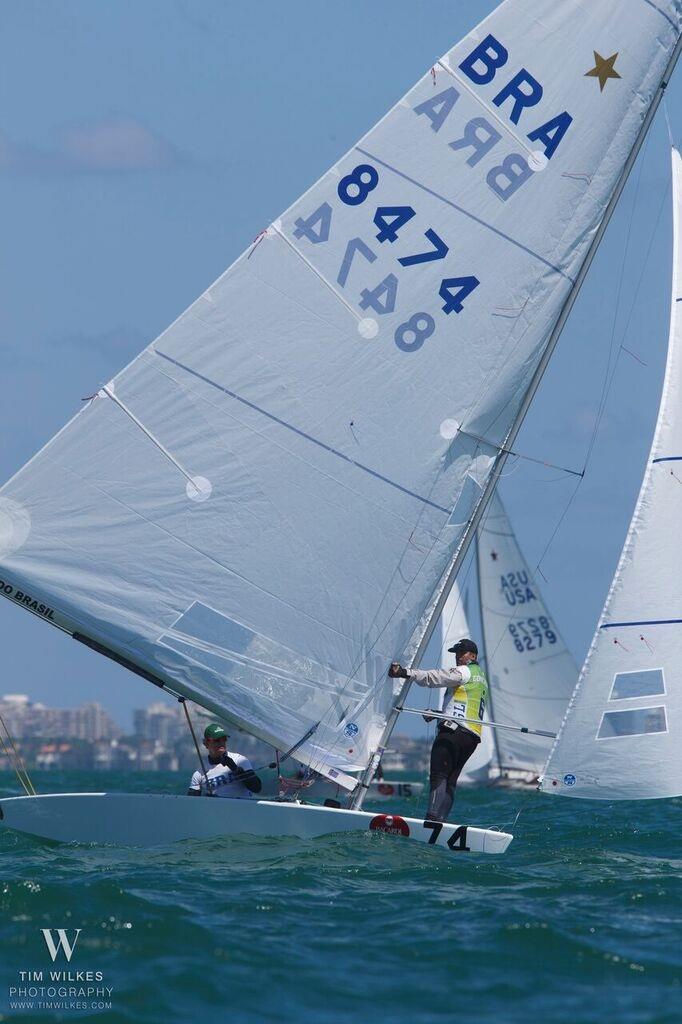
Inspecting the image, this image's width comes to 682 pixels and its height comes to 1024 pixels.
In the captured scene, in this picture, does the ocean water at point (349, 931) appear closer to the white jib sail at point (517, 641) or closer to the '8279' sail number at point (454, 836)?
the '8279' sail number at point (454, 836)

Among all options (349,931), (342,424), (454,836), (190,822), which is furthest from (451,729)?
(349,931)

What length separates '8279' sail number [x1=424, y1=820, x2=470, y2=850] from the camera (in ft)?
33.6

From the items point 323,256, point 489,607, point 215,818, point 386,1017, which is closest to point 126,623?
point 215,818

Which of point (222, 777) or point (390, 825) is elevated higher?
point (390, 825)

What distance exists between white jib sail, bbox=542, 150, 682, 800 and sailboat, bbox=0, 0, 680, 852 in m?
0.83

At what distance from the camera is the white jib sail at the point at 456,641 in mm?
29594

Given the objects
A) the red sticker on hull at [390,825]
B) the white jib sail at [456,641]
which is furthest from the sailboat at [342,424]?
the white jib sail at [456,641]

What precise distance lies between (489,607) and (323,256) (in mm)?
21333

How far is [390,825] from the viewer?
10203 mm

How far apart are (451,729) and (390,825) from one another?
0.96m

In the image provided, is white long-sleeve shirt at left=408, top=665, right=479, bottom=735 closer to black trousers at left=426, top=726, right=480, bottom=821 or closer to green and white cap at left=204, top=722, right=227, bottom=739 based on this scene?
black trousers at left=426, top=726, right=480, bottom=821

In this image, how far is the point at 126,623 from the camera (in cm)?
1048

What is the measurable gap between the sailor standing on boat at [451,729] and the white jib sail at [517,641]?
1992 centimetres

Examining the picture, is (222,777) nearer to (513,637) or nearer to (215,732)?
(215,732)
